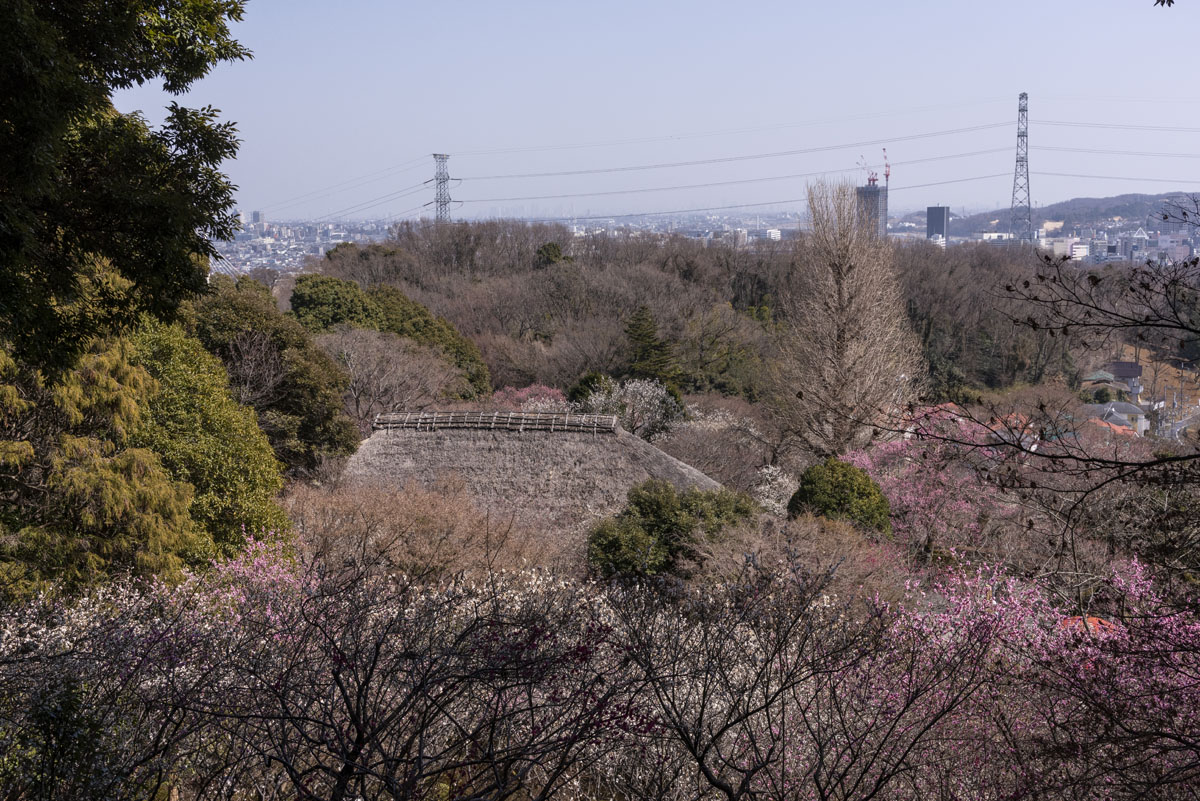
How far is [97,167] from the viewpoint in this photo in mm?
5684

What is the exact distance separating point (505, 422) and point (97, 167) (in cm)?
1164

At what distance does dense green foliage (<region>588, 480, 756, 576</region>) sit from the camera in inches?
451

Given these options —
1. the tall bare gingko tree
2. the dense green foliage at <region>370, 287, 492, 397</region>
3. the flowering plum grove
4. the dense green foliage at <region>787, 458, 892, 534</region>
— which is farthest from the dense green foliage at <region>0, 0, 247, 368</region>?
the dense green foliage at <region>370, 287, 492, 397</region>

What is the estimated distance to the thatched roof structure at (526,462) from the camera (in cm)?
1541

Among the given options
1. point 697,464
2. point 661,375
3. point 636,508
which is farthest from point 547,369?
point 636,508

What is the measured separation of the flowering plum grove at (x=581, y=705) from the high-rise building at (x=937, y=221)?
78.7 meters

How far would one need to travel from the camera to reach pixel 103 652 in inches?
211

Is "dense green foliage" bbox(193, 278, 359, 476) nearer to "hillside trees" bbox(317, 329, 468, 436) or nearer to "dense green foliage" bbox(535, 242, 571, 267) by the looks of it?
"hillside trees" bbox(317, 329, 468, 436)

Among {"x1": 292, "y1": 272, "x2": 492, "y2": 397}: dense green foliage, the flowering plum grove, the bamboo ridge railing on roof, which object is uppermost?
{"x1": 292, "y1": 272, "x2": 492, "y2": 397}: dense green foliage

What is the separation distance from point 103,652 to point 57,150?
Result: 3.02 metres

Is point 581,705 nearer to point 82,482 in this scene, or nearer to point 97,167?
point 97,167

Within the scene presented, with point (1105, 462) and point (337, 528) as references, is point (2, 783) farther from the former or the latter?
point (337, 528)

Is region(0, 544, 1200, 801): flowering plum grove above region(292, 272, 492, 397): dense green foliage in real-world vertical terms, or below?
below

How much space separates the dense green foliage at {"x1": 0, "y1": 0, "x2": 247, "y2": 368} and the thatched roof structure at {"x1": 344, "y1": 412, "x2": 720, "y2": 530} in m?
9.47
